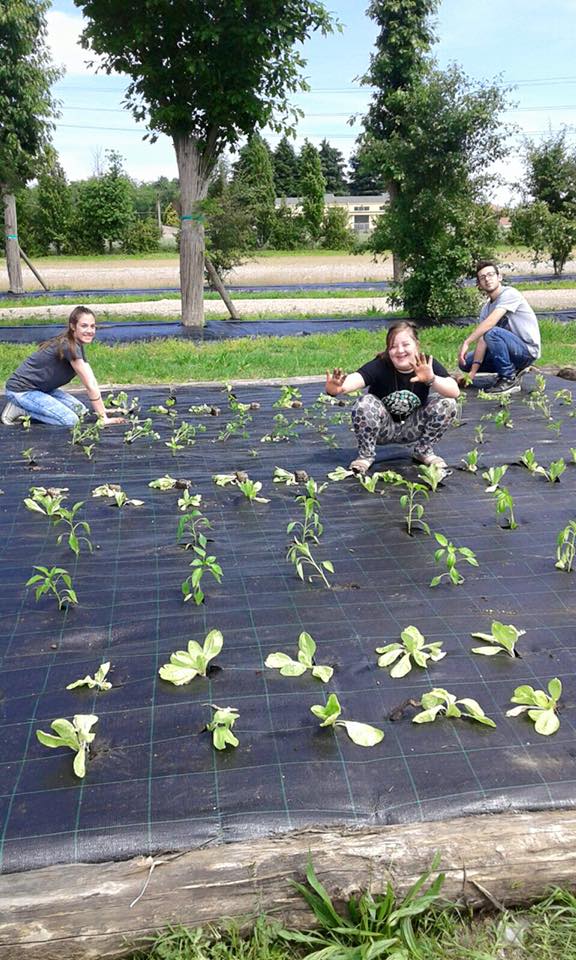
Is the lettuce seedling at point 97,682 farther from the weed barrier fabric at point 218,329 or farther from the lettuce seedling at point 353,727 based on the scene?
the weed barrier fabric at point 218,329

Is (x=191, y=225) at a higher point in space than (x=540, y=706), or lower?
higher

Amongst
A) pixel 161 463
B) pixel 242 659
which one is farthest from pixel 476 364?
pixel 242 659

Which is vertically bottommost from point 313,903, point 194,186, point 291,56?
point 313,903

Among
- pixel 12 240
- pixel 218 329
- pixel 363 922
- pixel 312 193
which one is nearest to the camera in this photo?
pixel 363 922

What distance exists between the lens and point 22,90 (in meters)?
13.8

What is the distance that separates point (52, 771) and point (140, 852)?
39 cm

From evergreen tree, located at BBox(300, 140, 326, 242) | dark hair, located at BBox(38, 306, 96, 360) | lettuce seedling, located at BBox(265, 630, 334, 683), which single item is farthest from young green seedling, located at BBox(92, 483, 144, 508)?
evergreen tree, located at BBox(300, 140, 326, 242)

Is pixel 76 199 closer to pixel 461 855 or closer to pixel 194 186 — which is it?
pixel 194 186

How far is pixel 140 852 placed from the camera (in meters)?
1.73

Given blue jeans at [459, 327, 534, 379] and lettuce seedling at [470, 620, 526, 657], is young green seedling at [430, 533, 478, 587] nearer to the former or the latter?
lettuce seedling at [470, 620, 526, 657]

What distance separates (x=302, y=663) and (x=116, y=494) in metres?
1.95

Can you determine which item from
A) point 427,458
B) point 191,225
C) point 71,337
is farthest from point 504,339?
point 191,225

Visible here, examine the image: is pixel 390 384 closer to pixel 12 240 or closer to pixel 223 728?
pixel 223 728

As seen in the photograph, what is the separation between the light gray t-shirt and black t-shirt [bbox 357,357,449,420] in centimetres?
263
